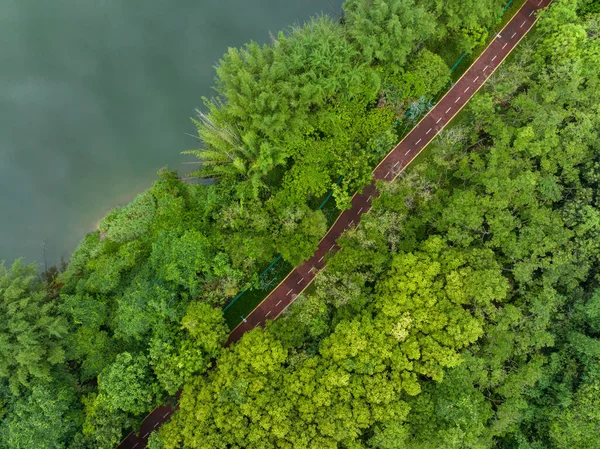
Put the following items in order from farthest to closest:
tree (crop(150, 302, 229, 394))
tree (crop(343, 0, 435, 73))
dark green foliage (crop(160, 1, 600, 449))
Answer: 1. tree (crop(343, 0, 435, 73))
2. tree (crop(150, 302, 229, 394))
3. dark green foliage (crop(160, 1, 600, 449))

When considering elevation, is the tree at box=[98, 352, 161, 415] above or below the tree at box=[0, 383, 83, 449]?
below

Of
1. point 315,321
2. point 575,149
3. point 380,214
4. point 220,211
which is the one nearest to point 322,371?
point 315,321

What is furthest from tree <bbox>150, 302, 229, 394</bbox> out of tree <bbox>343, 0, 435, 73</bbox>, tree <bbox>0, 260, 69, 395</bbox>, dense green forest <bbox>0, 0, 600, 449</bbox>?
tree <bbox>343, 0, 435, 73</bbox>

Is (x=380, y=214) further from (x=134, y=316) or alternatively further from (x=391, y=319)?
(x=134, y=316)

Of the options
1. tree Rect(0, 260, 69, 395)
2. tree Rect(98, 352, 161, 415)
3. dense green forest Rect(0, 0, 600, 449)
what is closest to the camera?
dense green forest Rect(0, 0, 600, 449)

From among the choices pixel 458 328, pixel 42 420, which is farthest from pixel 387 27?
pixel 42 420

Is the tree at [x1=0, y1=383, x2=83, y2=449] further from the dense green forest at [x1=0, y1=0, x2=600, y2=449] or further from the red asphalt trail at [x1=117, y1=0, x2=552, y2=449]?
the red asphalt trail at [x1=117, y1=0, x2=552, y2=449]

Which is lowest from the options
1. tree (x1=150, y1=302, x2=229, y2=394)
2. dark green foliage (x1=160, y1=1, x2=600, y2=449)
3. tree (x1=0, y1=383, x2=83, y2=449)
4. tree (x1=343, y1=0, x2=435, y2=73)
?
dark green foliage (x1=160, y1=1, x2=600, y2=449)

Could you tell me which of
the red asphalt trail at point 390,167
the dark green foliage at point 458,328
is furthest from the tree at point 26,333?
the dark green foliage at point 458,328

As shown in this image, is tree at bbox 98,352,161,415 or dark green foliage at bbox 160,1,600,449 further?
tree at bbox 98,352,161,415
